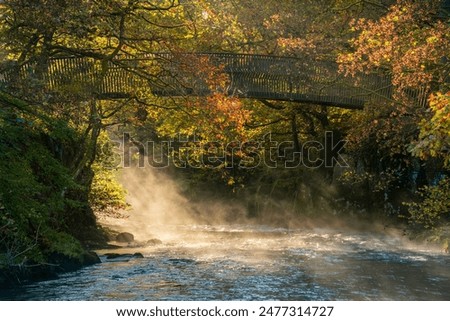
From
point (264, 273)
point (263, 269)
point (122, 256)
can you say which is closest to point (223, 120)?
point (263, 269)

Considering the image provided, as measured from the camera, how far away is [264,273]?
21.1 metres

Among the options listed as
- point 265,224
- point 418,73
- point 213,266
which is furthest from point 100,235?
point 418,73

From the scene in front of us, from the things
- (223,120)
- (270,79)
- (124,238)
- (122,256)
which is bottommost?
(124,238)

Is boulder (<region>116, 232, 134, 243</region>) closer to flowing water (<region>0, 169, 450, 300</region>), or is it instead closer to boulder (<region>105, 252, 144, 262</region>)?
flowing water (<region>0, 169, 450, 300</region>)

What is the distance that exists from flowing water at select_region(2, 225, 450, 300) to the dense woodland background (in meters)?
1.37

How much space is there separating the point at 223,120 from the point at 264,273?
5353mm

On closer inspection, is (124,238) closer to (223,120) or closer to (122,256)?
(122,256)

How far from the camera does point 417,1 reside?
2592 cm

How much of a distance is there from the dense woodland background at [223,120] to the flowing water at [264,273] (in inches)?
53.8

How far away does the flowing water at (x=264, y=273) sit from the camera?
17.8m

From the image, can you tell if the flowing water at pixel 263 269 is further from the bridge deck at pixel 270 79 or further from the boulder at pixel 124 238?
the bridge deck at pixel 270 79

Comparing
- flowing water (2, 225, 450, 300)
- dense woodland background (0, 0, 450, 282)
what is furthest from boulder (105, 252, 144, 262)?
dense woodland background (0, 0, 450, 282)

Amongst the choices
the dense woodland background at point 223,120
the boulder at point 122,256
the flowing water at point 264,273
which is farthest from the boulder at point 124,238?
the boulder at point 122,256
